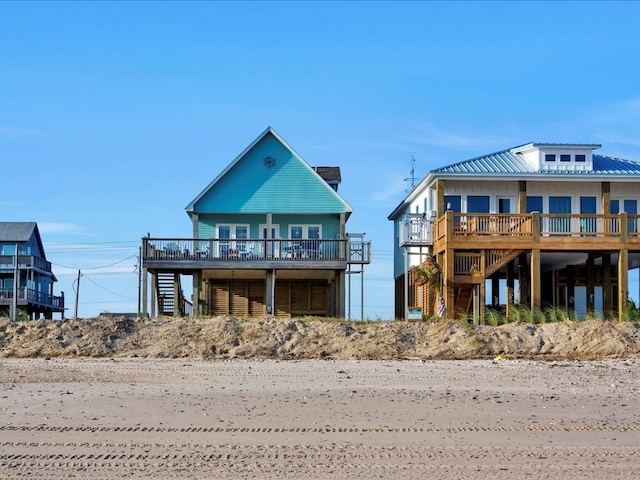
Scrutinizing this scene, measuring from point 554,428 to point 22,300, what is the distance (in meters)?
54.3

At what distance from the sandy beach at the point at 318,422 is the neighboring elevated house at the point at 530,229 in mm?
11232

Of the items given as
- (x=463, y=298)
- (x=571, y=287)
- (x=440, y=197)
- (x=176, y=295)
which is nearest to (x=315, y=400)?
(x=463, y=298)

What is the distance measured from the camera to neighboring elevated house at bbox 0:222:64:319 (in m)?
63.1

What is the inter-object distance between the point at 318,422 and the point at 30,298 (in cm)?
5427

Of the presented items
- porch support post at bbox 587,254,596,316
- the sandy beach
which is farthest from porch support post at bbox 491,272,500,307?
the sandy beach

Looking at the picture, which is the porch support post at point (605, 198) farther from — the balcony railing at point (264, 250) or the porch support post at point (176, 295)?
the porch support post at point (176, 295)

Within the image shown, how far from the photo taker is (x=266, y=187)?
37000mm

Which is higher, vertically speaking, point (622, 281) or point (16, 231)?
point (16, 231)

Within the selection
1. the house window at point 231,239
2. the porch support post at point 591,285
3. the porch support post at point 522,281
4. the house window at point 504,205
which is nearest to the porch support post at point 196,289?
the house window at point 231,239

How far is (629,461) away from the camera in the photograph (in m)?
11.0

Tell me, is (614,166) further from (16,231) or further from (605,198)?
(16,231)

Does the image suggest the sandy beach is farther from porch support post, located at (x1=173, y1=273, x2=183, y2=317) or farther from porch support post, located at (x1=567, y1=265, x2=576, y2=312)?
porch support post, located at (x1=567, y1=265, x2=576, y2=312)

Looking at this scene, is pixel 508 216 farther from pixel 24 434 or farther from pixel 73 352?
pixel 24 434

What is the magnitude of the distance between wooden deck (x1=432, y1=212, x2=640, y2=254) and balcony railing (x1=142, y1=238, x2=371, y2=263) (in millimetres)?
3610
